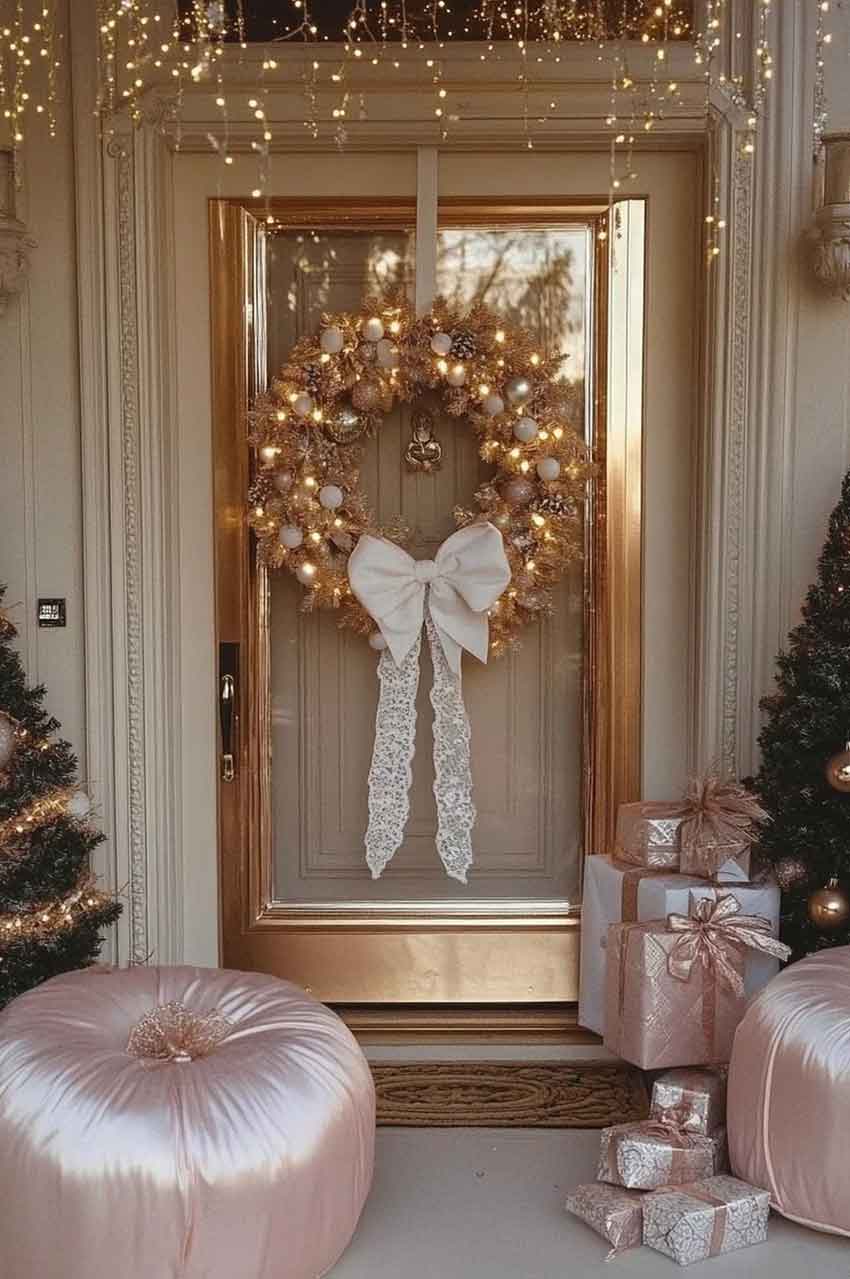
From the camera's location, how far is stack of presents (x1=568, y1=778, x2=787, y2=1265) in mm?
2398

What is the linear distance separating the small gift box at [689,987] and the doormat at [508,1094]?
380 millimetres

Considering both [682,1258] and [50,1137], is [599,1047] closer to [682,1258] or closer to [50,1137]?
[682,1258]

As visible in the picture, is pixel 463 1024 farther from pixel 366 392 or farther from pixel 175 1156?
pixel 366 392

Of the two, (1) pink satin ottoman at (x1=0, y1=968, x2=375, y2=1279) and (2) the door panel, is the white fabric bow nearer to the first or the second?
(2) the door panel

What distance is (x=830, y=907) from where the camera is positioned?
2889 mm

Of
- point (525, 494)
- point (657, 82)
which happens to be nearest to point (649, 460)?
point (525, 494)

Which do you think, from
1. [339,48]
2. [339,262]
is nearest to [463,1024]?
[339,262]

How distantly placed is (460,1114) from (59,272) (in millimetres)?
2246

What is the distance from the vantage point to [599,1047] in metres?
3.38

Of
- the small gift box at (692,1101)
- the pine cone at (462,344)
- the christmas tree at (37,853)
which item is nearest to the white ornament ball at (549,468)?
the pine cone at (462,344)

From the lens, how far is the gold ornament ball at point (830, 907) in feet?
9.48

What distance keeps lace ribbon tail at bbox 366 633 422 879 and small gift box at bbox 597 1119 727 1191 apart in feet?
3.57

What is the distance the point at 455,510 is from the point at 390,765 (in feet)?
2.26

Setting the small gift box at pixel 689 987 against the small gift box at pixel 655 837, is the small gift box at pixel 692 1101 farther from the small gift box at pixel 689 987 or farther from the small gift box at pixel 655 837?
the small gift box at pixel 655 837
